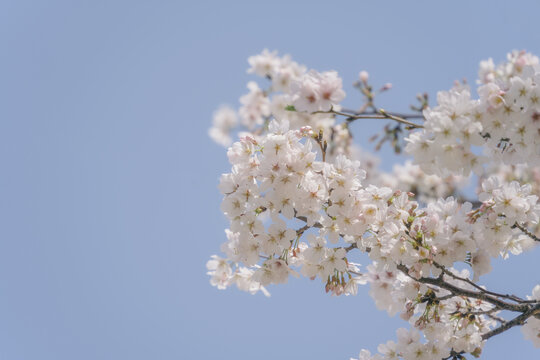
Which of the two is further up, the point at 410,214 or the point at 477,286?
the point at 410,214

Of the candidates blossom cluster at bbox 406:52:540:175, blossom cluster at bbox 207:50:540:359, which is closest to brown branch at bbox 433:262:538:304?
blossom cluster at bbox 207:50:540:359

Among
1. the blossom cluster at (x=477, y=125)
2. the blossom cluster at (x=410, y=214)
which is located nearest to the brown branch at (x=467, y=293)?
Answer: the blossom cluster at (x=410, y=214)

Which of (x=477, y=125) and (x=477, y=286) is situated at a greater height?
(x=477, y=125)

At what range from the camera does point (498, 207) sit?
3.30m

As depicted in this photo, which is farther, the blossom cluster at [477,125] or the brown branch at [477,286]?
the brown branch at [477,286]

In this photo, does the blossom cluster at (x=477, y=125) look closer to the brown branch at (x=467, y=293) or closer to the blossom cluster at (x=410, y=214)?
the blossom cluster at (x=410, y=214)

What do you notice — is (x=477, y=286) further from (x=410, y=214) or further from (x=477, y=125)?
(x=477, y=125)

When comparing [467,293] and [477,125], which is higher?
[477,125]

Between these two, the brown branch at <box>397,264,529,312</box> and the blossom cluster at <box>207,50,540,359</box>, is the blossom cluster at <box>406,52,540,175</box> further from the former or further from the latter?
the brown branch at <box>397,264,529,312</box>

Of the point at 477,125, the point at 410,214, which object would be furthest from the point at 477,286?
the point at 477,125

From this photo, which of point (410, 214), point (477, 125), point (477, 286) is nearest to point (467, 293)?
point (477, 286)

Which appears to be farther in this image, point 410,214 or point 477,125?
point 410,214

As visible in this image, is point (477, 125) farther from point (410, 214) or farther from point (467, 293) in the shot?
point (467, 293)

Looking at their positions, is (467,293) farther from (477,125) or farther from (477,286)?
→ (477,125)
